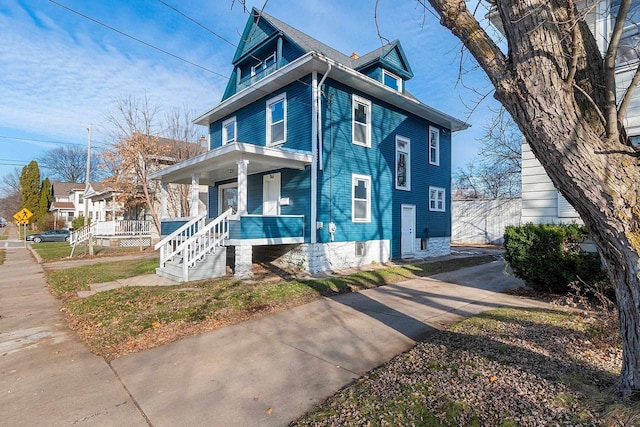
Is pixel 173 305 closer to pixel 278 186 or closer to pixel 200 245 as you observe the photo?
pixel 200 245

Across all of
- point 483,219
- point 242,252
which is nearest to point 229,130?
point 242,252

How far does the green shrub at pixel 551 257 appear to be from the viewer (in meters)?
6.75

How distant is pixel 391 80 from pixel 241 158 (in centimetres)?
773

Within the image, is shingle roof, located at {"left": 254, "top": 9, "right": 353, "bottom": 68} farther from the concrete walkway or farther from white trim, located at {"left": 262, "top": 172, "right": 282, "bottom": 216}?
the concrete walkway

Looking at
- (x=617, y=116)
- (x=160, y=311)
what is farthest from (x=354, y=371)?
(x=160, y=311)

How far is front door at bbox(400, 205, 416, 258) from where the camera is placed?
14.1m

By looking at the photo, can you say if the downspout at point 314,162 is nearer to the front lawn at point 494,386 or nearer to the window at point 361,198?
the window at point 361,198

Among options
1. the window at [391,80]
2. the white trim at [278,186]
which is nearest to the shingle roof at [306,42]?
the window at [391,80]

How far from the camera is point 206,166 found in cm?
1143

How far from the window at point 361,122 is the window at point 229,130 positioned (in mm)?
5266

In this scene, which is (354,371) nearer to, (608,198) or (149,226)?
(608,198)

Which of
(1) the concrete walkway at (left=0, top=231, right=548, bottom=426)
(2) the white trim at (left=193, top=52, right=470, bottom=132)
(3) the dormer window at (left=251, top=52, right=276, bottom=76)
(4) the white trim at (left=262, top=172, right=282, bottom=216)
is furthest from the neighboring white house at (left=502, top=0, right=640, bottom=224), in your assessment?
(3) the dormer window at (left=251, top=52, right=276, bottom=76)

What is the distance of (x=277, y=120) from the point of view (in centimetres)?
1237

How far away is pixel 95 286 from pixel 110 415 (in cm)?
705
